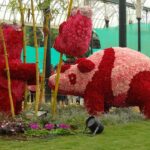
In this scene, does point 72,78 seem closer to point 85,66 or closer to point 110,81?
point 85,66

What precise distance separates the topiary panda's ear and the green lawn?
2.35 meters

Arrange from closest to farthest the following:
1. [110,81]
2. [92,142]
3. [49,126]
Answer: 1. [92,142]
2. [49,126]
3. [110,81]

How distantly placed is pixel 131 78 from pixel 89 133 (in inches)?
107

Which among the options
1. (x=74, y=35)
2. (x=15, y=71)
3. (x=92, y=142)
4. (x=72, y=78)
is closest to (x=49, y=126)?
(x=92, y=142)

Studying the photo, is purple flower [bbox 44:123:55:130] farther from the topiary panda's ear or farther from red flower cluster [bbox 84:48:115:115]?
the topiary panda's ear

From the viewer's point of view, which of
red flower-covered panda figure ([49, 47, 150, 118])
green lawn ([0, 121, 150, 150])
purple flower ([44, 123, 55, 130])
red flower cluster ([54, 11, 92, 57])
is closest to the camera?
green lawn ([0, 121, 150, 150])

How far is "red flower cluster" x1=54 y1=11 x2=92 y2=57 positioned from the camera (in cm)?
926

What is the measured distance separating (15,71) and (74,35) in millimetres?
1462

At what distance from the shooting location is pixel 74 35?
925cm

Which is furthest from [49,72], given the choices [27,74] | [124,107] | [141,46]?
[141,46]

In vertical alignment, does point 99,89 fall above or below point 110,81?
below

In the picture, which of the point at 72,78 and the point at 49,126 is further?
the point at 72,78

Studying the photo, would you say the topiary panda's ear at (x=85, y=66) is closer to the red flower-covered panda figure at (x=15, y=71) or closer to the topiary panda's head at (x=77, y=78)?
the topiary panda's head at (x=77, y=78)

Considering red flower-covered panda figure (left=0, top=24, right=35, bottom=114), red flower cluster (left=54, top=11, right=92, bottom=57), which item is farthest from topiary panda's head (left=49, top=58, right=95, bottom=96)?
red flower cluster (left=54, top=11, right=92, bottom=57)
